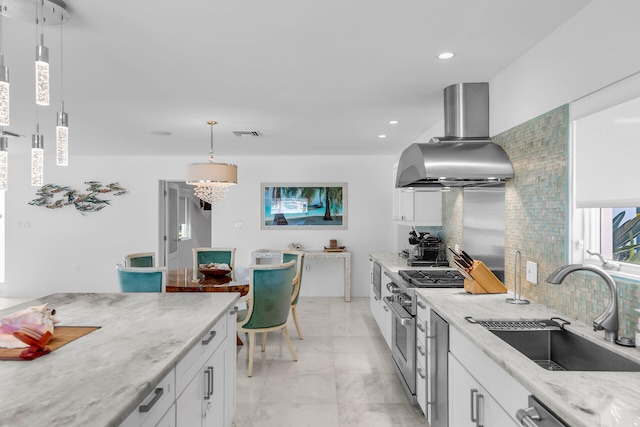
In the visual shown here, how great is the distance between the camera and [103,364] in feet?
4.38

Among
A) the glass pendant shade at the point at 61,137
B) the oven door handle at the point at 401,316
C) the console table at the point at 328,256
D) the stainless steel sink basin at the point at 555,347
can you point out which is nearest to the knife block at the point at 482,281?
the oven door handle at the point at 401,316

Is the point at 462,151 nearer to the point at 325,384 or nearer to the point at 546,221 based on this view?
the point at 546,221

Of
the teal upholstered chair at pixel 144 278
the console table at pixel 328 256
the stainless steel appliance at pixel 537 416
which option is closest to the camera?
the stainless steel appliance at pixel 537 416

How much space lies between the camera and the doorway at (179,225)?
6992mm

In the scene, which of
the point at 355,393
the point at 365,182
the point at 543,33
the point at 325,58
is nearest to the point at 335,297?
the point at 365,182

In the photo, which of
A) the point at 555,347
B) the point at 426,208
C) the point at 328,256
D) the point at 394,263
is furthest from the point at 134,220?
the point at 555,347

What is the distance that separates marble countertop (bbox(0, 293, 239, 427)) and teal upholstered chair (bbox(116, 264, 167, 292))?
103 centimetres

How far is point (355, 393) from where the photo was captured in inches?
121

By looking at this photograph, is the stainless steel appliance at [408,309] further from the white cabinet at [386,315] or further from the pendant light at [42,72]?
the pendant light at [42,72]

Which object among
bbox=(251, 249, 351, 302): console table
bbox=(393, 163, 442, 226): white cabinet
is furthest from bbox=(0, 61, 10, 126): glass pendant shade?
bbox=(251, 249, 351, 302): console table

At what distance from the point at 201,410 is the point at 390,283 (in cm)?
214

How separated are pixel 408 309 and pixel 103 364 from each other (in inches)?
83.8

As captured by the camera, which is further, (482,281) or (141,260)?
(141,260)

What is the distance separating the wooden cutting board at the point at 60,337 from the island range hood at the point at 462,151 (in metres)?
2.12
